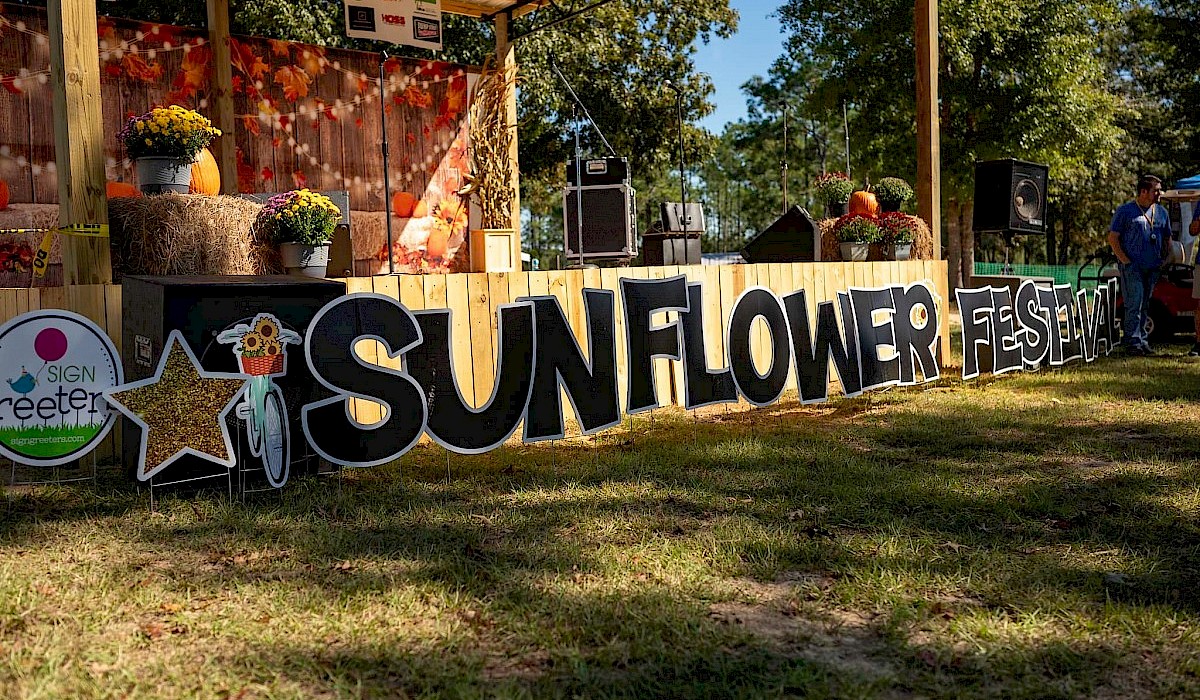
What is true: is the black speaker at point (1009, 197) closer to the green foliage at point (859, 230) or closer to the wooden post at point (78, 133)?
the green foliage at point (859, 230)

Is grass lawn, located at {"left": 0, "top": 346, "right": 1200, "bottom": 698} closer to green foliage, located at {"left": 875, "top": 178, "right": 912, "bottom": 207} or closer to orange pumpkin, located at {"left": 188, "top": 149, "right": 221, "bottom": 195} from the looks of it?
orange pumpkin, located at {"left": 188, "top": 149, "right": 221, "bottom": 195}

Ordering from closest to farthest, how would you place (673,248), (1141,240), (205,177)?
(205,177)
(1141,240)
(673,248)

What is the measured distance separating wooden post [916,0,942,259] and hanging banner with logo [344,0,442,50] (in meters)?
5.20

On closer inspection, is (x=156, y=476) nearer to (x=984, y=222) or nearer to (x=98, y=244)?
(x=98, y=244)

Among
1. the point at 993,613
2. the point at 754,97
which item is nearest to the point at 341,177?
the point at 993,613

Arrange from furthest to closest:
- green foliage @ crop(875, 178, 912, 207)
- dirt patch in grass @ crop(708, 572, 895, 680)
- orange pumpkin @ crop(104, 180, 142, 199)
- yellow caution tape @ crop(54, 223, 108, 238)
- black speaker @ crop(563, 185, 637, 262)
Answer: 1. green foliage @ crop(875, 178, 912, 207)
2. black speaker @ crop(563, 185, 637, 262)
3. orange pumpkin @ crop(104, 180, 142, 199)
4. yellow caution tape @ crop(54, 223, 108, 238)
5. dirt patch in grass @ crop(708, 572, 895, 680)

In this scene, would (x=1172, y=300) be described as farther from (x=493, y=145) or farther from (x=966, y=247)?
(x=966, y=247)

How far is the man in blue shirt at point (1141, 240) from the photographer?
10.7 meters

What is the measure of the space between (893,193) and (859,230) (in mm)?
2052

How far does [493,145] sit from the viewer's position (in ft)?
36.9

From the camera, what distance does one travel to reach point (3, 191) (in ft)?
30.8

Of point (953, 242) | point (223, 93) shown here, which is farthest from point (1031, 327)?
point (953, 242)

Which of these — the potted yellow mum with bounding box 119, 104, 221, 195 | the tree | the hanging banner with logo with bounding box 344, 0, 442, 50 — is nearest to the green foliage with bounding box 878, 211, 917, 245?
the hanging banner with logo with bounding box 344, 0, 442, 50

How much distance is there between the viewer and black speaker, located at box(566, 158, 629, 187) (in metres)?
12.0
